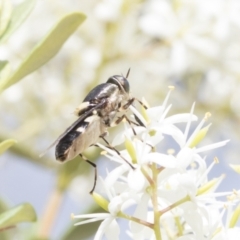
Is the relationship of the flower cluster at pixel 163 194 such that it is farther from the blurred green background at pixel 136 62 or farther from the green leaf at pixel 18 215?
the blurred green background at pixel 136 62

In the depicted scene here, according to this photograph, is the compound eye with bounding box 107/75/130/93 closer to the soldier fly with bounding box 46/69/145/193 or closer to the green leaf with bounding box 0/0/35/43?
the soldier fly with bounding box 46/69/145/193

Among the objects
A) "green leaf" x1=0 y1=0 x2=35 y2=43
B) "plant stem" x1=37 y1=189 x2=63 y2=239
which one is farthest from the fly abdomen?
"plant stem" x1=37 y1=189 x2=63 y2=239

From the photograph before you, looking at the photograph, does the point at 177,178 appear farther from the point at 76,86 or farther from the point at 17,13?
the point at 76,86

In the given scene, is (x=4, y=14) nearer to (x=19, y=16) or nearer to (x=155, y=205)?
(x=19, y=16)

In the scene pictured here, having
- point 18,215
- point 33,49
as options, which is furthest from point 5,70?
point 18,215

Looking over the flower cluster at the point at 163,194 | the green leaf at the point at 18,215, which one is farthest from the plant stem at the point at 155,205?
the green leaf at the point at 18,215

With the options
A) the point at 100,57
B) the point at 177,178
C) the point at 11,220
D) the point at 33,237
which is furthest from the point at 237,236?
the point at 100,57
